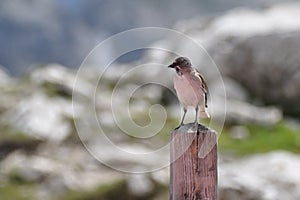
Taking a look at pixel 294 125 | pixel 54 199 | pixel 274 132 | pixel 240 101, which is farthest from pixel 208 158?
pixel 240 101

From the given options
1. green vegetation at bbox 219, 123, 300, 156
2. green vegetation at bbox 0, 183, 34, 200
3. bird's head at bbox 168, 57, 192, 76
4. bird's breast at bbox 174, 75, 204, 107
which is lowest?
bird's breast at bbox 174, 75, 204, 107

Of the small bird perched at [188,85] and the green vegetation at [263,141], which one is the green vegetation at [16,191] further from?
the small bird perched at [188,85]

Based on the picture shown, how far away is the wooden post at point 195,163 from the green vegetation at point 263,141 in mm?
29131

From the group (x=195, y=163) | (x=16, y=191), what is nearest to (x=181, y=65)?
(x=195, y=163)

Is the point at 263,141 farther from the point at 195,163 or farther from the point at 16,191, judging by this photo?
the point at 195,163

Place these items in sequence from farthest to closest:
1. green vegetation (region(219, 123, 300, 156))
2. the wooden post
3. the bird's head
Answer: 1. green vegetation (region(219, 123, 300, 156))
2. the bird's head
3. the wooden post

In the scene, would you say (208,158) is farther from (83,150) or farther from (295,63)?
(295,63)

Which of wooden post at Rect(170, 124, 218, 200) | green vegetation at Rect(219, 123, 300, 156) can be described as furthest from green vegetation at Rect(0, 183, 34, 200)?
wooden post at Rect(170, 124, 218, 200)

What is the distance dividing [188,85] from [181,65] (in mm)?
226

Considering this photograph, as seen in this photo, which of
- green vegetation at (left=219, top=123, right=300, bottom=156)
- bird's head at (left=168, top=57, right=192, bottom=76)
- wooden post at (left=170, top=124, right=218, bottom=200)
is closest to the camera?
wooden post at (left=170, top=124, right=218, bottom=200)

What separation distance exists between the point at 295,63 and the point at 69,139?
20.2 meters

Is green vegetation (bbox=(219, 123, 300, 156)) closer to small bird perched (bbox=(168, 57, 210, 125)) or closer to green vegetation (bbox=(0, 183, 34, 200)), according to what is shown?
green vegetation (bbox=(0, 183, 34, 200))

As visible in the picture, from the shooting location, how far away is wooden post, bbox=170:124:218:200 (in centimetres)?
623

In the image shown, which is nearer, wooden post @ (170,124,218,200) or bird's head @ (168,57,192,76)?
wooden post @ (170,124,218,200)
